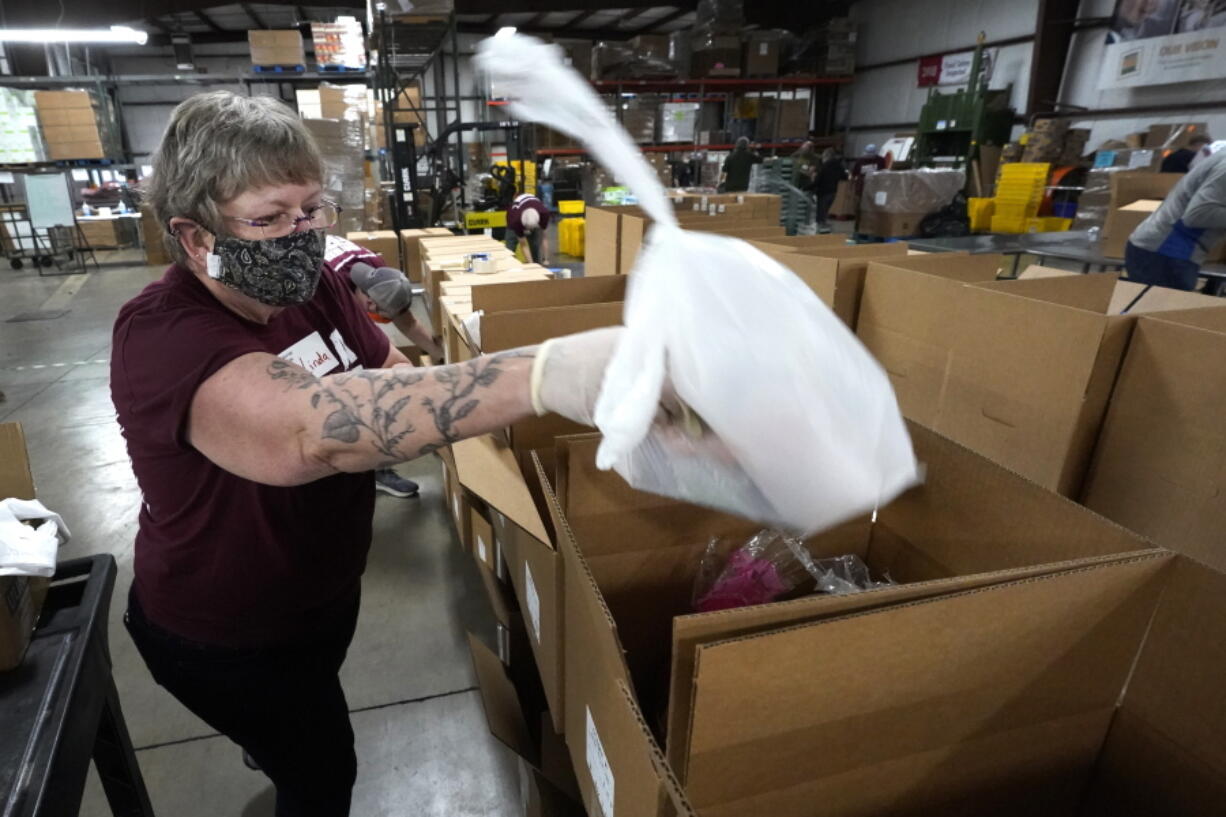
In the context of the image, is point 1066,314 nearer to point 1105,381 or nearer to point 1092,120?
point 1105,381

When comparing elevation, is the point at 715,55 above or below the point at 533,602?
above

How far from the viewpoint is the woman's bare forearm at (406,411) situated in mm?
653

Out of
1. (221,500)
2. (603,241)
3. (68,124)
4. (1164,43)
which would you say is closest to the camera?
(221,500)

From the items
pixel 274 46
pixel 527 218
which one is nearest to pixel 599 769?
pixel 527 218

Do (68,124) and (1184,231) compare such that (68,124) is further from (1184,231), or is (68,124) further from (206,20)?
(1184,231)

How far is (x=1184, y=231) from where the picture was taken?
118 inches

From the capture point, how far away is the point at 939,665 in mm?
598

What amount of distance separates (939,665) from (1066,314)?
2.88 feet

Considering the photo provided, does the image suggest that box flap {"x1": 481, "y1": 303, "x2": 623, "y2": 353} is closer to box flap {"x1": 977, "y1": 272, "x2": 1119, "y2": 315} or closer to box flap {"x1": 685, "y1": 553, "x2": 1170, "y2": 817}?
box flap {"x1": 977, "y1": 272, "x2": 1119, "y2": 315}

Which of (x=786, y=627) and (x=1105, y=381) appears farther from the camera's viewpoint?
(x=1105, y=381)

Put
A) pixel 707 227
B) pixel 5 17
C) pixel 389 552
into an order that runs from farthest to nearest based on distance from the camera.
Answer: pixel 5 17 < pixel 707 227 < pixel 389 552

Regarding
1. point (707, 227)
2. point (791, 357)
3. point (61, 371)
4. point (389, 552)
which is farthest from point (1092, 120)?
point (61, 371)

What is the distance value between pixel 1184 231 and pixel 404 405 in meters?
3.76

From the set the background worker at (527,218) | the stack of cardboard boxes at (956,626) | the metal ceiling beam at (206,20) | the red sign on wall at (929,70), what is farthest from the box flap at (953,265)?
the metal ceiling beam at (206,20)
